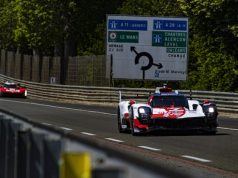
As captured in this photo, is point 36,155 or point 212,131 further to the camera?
point 212,131

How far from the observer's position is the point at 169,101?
61.9 feet

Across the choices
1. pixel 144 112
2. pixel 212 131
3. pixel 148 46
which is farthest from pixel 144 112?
pixel 148 46

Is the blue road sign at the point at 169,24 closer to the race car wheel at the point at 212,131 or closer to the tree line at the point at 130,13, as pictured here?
the tree line at the point at 130,13

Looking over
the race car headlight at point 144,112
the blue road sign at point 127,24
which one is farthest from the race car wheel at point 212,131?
the blue road sign at point 127,24

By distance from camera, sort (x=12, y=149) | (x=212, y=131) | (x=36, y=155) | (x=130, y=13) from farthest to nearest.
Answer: (x=130, y=13) → (x=212, y=131) → (x=12, y=149) → (x=36, y=155)

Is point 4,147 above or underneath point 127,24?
underneath

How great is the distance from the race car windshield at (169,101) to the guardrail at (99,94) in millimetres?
10892

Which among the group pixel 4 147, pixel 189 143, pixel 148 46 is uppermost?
pixel 148 46

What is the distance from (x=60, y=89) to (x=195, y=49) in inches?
391

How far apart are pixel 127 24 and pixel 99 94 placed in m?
4.83

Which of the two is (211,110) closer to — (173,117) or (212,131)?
(212,131)

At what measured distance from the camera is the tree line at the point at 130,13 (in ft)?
127

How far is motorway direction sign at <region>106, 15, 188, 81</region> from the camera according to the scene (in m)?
40.6

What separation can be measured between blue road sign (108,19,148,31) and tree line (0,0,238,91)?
7.99ft
